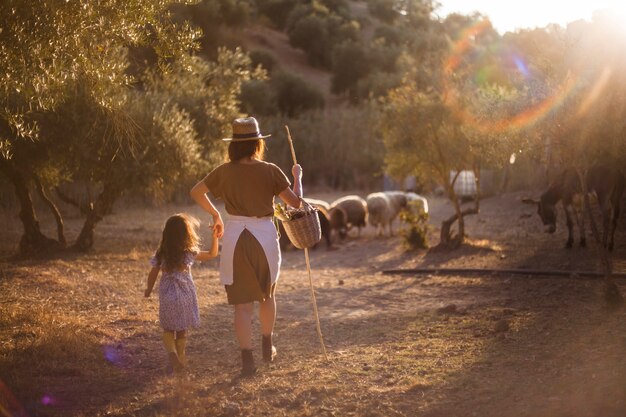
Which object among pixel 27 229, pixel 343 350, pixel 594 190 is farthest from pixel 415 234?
pixel 343 350

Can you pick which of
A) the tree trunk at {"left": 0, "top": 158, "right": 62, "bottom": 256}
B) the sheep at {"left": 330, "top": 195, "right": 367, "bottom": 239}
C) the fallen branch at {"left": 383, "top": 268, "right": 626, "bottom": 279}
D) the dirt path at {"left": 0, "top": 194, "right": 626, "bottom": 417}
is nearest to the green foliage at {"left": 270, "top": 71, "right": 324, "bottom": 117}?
the sheep at {"left": 330, "top": 195, "right": 367, "bottom": 239}

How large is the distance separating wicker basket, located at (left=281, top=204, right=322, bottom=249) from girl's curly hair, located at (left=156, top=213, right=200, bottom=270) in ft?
2.90

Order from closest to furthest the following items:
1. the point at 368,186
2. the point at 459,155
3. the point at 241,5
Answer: the point at 459,155 → the point at 368,186 → the point at 241,5

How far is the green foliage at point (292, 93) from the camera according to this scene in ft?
157

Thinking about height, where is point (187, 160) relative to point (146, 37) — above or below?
below

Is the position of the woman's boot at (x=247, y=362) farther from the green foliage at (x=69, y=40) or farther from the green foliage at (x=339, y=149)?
the green foliage at (x=339, y=149)

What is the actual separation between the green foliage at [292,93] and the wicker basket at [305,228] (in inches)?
1602

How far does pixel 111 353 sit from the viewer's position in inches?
297

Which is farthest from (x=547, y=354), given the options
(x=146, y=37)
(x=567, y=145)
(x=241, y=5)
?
(x=241, y=5)

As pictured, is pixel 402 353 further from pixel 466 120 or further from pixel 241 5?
pixel 241 5

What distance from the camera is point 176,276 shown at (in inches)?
265

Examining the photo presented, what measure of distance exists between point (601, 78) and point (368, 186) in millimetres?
30675

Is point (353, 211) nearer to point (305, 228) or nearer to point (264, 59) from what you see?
point (305, 228)

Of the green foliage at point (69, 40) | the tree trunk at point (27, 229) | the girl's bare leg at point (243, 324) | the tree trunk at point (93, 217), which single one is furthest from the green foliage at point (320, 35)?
the girl's bare leg at point (243, 324)
